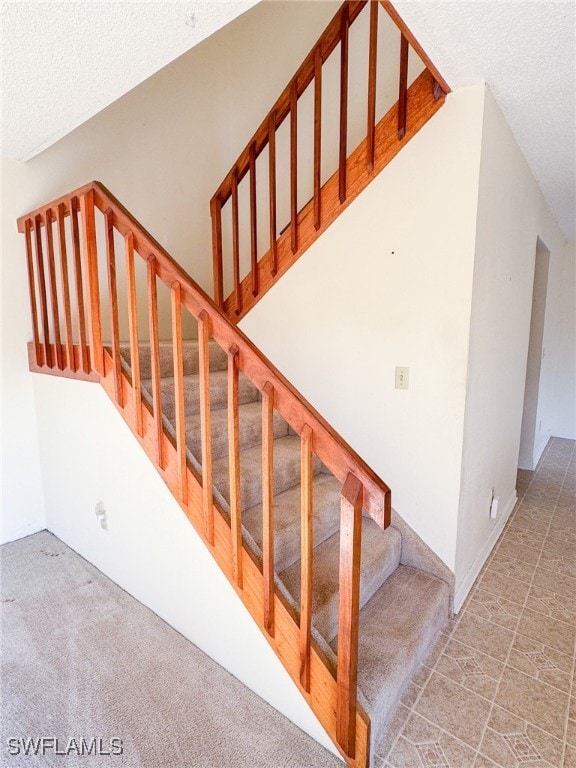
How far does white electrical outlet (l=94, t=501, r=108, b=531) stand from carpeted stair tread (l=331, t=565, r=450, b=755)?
1.32 meters

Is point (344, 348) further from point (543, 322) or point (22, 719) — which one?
point (543, 322)

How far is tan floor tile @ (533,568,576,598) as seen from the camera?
7.07 ft

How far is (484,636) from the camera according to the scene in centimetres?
184

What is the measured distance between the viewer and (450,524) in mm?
1944

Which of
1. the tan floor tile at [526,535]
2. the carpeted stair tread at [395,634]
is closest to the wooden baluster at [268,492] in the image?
the carpeted stair tread at [395,634]

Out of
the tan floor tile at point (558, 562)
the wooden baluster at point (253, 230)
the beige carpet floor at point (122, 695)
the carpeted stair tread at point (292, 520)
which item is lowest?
the tan floor tile at point (558, 562)

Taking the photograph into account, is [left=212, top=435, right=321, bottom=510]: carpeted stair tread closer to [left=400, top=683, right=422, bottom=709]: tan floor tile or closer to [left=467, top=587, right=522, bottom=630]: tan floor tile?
[left=400, top=683, right=422, bottom=709]: tan floor tile

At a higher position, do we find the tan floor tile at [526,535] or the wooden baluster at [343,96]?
the wooden baluster at [343,96]

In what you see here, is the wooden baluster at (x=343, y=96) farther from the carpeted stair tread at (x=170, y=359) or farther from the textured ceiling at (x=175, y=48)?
the carpeted stair tread at (x=170, y=359)

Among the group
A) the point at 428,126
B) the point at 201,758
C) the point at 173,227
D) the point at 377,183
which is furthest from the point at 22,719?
the point at 173,227

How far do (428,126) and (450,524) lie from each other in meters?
1.82

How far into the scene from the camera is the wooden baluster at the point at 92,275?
6.13 ft

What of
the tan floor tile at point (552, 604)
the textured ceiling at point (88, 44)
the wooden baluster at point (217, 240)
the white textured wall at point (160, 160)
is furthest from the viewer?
the wooden baluster at point (217, 240)

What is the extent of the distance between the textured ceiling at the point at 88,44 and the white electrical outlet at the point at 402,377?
58.2 inches
